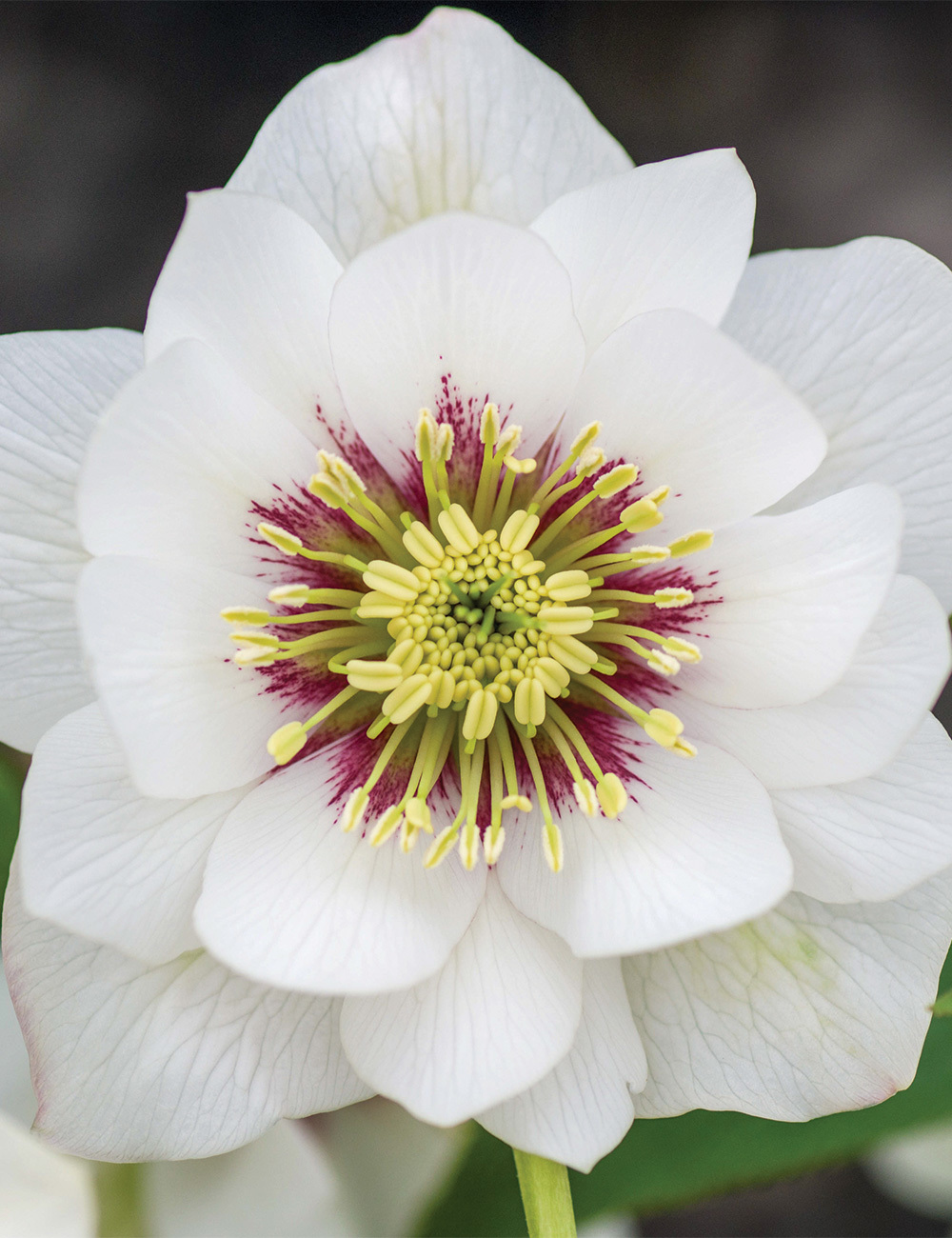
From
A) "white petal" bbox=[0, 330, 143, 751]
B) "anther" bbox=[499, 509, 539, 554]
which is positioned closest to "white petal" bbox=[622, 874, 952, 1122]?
"anther" bbox=[499, 509, 539, 554]

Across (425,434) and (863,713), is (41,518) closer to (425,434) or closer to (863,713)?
(425,434)

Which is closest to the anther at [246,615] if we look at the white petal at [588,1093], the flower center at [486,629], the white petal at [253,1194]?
the flower center at [486,629]

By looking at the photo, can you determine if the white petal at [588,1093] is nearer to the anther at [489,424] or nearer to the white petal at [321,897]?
the white petal at [321,897]

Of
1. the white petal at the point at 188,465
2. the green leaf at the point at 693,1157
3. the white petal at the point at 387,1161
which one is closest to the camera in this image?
the white petal at the point at 188,465

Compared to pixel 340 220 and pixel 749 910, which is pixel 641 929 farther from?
pixel 340 220

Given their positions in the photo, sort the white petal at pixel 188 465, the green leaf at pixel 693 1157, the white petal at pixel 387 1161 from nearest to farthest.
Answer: the white petal at pixel 188 465 → the green leaf at pixel 693 1157 → the white petal at pixel 387 1161

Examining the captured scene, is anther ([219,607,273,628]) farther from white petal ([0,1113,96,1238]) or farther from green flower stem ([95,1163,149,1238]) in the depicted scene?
green flower stem ([95,1163,149,1238])

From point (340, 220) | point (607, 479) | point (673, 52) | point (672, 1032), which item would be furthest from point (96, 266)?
point (672, 1032)
